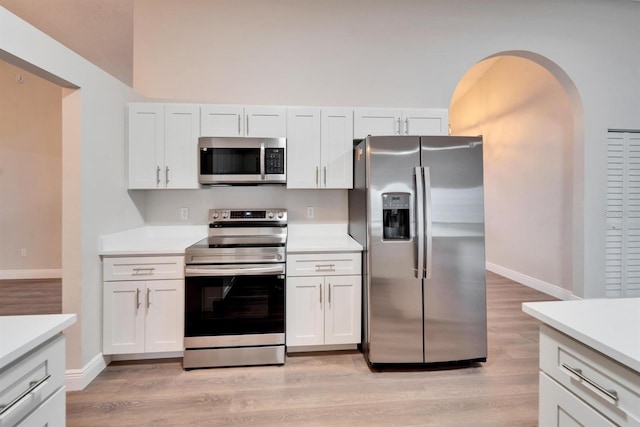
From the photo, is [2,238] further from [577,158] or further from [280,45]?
[577,158]

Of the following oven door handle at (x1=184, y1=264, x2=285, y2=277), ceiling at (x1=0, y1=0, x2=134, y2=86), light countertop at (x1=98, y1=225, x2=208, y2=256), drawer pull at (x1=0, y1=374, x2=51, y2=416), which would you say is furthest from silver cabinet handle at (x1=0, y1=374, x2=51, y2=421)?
ceiling at (x1=0, y1=0, x2=134, y2=86)

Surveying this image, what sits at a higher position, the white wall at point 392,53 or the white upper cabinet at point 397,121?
the white wall at point 392,53

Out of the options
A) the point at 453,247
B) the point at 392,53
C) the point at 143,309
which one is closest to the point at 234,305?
the point at 143,309

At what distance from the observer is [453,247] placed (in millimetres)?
2318

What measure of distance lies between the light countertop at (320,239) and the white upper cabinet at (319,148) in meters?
0.51

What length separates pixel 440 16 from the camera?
10.7 ft

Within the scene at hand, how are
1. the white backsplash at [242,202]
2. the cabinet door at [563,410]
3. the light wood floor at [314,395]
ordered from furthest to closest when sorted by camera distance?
the white backsplash at [242,202], the light wood floor at [314,395], the cabinet door at [563,410]

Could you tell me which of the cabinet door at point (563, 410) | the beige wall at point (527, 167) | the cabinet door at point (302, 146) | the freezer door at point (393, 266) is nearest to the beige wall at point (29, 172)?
the cabinet door at point (302, 146)

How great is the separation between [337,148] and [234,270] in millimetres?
1458

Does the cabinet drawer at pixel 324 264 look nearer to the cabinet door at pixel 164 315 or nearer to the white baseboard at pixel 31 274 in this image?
the cabinet door at pixel 164 315

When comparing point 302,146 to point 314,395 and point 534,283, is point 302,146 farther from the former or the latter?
point 534,283

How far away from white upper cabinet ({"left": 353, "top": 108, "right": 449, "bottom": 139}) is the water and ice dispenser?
2.71ft

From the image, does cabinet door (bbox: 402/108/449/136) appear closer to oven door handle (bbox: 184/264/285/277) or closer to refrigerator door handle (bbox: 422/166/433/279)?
refrigerator door handle (bbox: 422/166/433/279)

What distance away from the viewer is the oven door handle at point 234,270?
2340 millimetres
